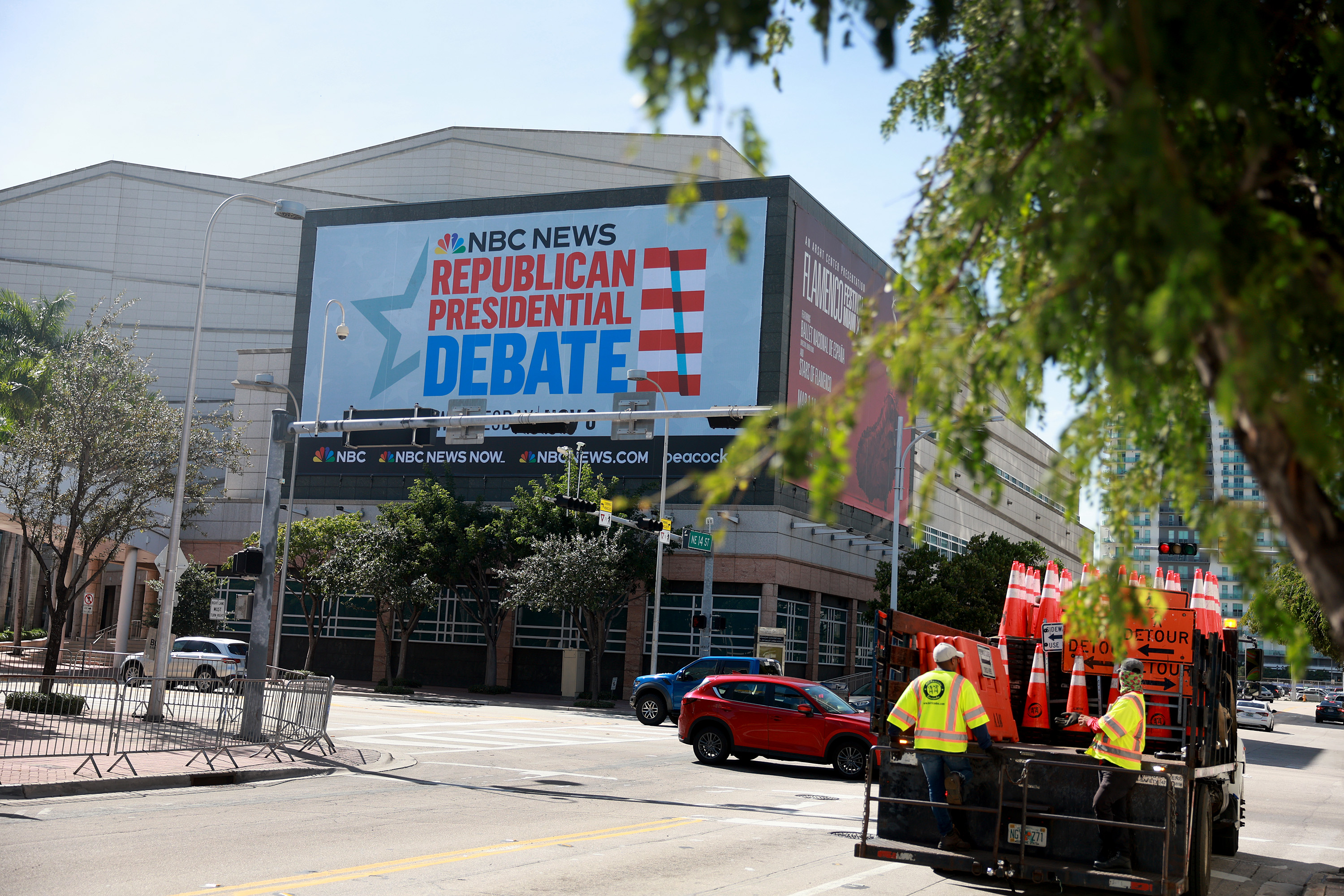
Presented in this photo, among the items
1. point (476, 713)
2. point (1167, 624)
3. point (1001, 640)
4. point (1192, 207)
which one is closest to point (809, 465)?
point (1192, 207)

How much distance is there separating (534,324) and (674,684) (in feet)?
77.2

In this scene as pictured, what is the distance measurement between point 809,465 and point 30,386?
26534mm

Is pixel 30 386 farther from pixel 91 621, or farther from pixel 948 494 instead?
pixel 948 494

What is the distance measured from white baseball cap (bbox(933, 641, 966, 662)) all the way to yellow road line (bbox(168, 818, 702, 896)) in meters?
4.35

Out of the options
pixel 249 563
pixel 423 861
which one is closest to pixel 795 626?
pixel 249 563

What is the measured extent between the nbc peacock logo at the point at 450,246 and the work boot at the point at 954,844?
46.0 m

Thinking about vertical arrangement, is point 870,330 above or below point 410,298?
below

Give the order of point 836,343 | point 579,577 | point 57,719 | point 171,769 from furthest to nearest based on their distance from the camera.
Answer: point 836,343 → point 579,577 → point 57,719 → point 171,769

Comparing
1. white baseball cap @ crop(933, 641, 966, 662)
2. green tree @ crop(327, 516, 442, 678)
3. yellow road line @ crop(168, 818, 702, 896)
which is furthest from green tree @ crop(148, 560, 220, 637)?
white baseball cap @ crop(933, 641, 966, 662)

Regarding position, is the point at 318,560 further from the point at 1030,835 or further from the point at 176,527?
the point at 1030,835

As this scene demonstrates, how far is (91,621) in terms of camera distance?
211 ft

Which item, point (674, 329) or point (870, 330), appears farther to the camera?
point (674, 329)

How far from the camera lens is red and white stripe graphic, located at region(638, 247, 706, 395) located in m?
47.6

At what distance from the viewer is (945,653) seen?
961 cm
